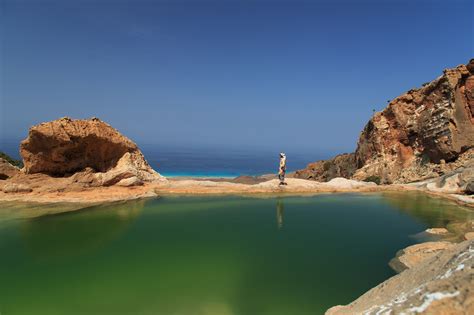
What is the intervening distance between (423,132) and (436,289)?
3867 centimetres

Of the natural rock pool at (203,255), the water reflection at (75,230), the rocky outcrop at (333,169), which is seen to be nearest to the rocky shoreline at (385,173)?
the natural rock pool at (203,255)

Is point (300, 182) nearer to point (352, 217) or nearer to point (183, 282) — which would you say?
point (352, 217)

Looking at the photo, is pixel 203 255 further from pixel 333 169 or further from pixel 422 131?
pixel 333 169

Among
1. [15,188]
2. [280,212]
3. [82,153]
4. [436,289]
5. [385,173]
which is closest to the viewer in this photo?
[436,289]

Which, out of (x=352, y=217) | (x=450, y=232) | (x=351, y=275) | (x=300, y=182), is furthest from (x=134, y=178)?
(x=450, y=232)

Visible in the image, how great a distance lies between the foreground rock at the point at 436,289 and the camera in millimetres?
5184

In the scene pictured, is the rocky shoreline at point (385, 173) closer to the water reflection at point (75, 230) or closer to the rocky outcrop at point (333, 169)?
the water reflection at point (75, 230)

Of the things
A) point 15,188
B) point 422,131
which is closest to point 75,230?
point 15,188

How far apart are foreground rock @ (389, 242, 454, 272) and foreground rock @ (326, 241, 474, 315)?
495 centimetres

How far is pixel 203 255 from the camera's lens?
13555 millimetres

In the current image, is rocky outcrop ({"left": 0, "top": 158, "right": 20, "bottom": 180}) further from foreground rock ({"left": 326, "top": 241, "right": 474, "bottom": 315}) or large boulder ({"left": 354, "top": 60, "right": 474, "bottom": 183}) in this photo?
large boulder ({"left": 354, "top": 60, "right": 474, "bottom": 183})

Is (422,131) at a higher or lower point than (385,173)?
higher

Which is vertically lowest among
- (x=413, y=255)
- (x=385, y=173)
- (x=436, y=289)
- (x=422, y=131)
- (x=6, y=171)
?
(x=413, y=255)

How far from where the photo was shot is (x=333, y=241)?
15719 mm
